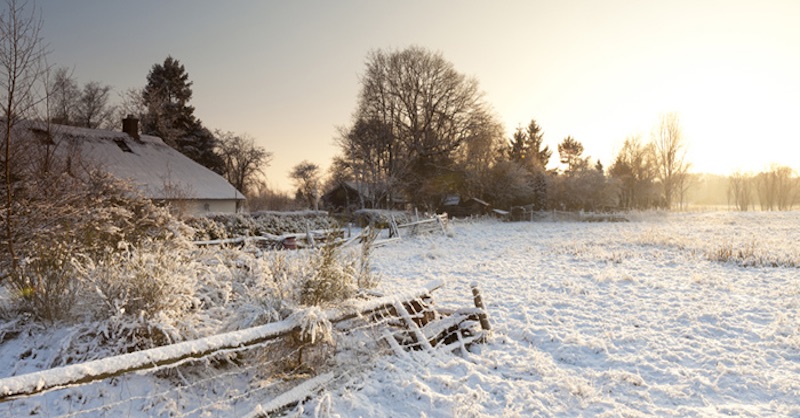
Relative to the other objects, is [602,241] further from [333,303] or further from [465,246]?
[333,303]

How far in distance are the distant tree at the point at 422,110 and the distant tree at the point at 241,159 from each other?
12.4m

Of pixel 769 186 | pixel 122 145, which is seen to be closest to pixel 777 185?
pixel 769 186

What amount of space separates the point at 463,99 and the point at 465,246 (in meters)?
23.0

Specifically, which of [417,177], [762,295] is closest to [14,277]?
[762,295]

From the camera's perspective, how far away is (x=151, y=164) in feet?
75.8

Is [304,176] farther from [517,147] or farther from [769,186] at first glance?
[769,186]

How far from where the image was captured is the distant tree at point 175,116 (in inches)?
1258

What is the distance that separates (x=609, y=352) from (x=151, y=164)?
81.8 feet

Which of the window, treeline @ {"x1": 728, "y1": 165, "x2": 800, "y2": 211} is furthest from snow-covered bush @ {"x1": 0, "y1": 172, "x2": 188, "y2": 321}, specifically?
treeline @ {"x1": 728, "y1": 165, "x2": 800, "y2": 211}

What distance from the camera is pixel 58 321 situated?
3.65 meters

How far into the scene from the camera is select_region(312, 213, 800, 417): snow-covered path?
372 centimetres

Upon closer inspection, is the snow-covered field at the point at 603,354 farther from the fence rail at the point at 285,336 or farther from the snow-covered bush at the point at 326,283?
Answer: the snow-covered bush at the point at 326,283

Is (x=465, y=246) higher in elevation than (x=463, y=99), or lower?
lower

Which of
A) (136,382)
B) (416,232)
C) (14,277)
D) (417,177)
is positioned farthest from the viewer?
(417,177)
